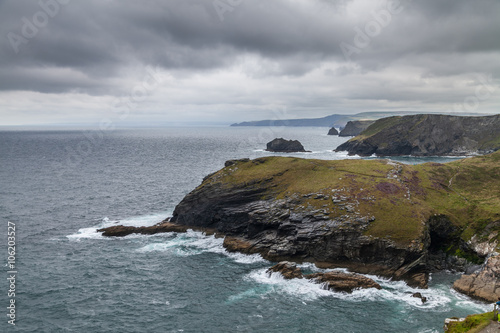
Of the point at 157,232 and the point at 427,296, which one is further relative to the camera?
the point at 157,232

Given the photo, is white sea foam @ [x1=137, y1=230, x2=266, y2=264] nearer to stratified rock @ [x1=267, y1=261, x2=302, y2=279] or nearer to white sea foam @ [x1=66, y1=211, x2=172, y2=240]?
stratified rock @ [x1=267, y1=261, x2=302, y2=279]

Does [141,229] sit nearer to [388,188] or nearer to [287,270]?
[287,270]

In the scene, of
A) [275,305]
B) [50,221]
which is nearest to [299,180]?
[275,305]

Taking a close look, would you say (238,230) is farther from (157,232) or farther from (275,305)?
(275,305)

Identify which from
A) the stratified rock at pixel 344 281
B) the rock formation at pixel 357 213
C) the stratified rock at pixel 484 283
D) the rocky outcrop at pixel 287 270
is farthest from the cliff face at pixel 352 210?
the stratified rock at pixel 484 283

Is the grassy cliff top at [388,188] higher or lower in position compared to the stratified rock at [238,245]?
higher

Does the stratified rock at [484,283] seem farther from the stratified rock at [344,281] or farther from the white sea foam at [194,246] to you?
the white sea foam at [194,246]
